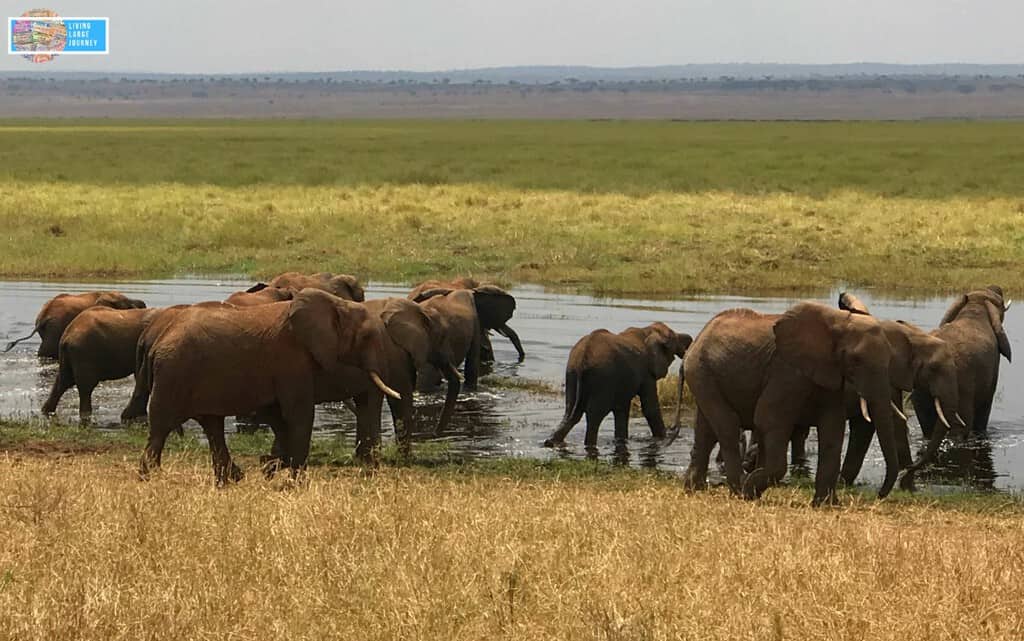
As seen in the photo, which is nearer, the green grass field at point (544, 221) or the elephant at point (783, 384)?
the elephant at point (783, 384)

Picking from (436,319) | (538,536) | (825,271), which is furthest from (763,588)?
(825,271)

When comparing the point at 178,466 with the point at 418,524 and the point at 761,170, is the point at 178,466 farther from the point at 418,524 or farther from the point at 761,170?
the point at 761,170

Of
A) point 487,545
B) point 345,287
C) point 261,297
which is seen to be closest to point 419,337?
point 261,297

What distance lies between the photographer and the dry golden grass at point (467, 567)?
6.71 m

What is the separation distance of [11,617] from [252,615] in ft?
3.28

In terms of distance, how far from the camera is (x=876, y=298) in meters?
25.2

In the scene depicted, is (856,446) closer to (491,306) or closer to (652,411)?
(652,411)

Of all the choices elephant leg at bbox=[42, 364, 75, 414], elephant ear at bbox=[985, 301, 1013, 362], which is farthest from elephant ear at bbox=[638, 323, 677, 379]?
elephant leg at bbox=[42, 364, 75, 414]

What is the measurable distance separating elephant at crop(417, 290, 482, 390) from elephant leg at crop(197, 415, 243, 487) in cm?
499

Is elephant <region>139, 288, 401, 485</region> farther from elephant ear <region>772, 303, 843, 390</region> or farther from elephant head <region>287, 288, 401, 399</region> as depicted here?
elephant ear <region>772, 303, 843, 390</region>

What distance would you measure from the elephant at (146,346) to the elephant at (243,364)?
14.5 inches

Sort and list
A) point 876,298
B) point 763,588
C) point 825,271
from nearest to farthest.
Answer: point 763,588 → point 876,298 → point 825,271

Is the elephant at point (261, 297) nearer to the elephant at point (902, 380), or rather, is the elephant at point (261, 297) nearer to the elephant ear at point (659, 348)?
the elephant ear at point (659, 348)

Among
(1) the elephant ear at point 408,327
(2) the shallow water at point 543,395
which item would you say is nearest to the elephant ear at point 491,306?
(2) the shallow water at point 543,395
